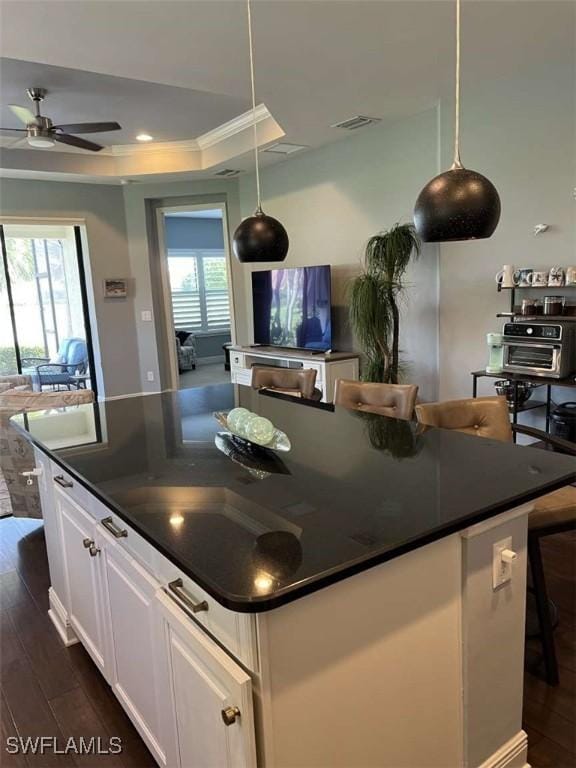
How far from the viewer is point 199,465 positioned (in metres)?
1.75

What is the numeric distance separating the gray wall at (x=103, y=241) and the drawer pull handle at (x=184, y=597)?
572cm

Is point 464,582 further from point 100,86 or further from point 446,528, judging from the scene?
point 100,86

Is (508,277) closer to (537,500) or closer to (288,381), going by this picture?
(288,381)

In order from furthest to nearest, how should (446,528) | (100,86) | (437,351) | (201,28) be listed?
(437,351) < (100,86) < (201,28) < (446,528)

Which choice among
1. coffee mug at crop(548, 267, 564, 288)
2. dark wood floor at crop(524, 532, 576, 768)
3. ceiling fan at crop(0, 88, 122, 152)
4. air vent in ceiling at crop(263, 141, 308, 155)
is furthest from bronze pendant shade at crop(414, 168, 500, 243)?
air vent in ceiling at crop(263, 141, 308, 155)

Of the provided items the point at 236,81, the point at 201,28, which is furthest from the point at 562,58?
the point at 201,28

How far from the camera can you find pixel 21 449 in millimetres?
3229

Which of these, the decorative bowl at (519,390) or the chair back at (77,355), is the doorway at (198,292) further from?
the decorative bowl at (519,390)

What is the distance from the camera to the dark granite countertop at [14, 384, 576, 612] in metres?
1.10

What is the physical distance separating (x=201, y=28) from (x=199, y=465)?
7.19ft

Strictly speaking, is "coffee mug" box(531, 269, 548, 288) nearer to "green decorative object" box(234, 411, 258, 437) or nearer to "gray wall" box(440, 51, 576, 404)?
"gray wall" box(440, 51, 576, 404)

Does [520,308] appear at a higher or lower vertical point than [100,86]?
lower

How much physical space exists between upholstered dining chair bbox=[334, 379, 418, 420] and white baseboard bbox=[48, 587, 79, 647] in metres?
1.59

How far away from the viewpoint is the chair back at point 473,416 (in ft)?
7.41
